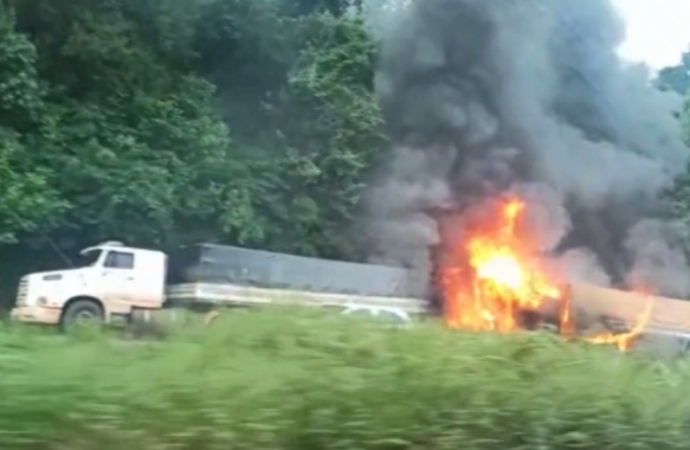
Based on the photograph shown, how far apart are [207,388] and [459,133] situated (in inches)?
841

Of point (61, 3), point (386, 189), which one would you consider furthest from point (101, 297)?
point (386, 189)

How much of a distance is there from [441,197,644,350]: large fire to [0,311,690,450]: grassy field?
14.4 metres

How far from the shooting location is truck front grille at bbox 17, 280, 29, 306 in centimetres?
1691

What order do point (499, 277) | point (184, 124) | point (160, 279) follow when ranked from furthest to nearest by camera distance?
point (499, 277), point (184, 124), point (160, 279)

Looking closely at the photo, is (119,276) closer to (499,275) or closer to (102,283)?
(102,283)

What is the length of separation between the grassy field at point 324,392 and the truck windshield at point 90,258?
1336 centimetres

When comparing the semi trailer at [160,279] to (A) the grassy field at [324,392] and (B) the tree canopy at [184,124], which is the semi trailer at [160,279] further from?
(A) the grassy field at [324,392]

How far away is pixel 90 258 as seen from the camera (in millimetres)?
17875

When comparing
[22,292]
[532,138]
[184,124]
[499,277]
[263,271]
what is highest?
[532,138]

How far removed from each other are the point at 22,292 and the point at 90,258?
1.16 metres

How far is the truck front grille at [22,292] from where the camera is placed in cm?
1691

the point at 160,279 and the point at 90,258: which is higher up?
the point at 90,258

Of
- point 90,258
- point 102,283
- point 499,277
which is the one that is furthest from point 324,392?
point 499,277

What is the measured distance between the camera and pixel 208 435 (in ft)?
11.3
